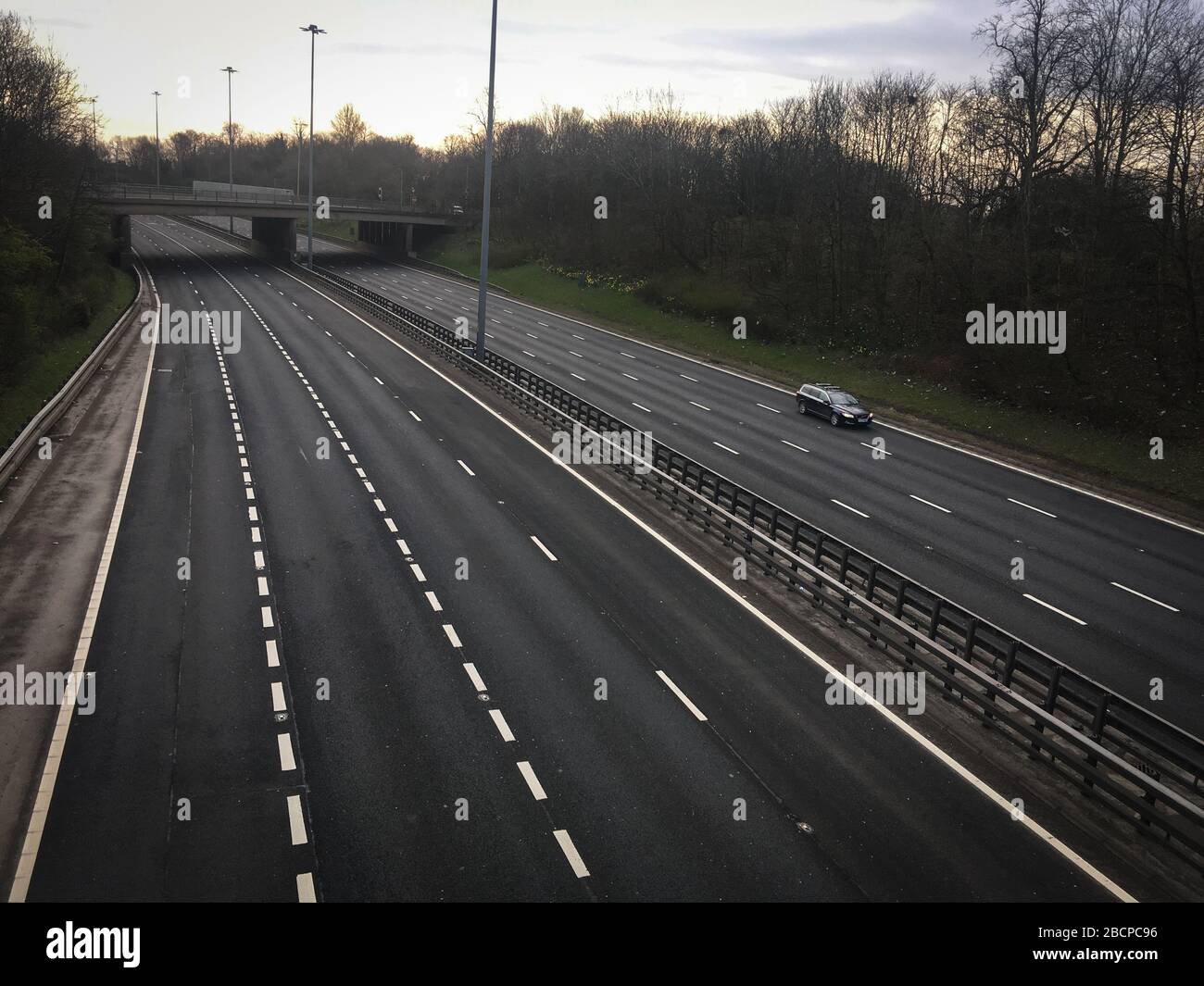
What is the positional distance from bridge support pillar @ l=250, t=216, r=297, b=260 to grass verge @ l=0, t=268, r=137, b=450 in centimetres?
4405

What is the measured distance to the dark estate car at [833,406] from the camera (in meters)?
37.0

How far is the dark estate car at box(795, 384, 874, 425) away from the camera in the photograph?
3700cm

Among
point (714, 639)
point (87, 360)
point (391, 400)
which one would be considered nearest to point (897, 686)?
point (714, 639)

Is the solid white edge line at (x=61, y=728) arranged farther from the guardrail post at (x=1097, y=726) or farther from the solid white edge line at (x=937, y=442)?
the solid white edge line at (x=937, y=442)

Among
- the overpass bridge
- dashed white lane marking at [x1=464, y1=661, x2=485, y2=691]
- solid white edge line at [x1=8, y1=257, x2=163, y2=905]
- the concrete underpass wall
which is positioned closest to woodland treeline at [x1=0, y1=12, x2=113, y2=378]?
the overpass bridge

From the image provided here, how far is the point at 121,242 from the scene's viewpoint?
250ft

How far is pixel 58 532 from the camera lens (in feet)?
68.7

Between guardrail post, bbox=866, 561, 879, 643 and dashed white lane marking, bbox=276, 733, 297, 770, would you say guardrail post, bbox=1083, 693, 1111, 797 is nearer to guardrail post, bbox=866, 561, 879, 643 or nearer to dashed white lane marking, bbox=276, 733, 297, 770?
guardrail post, bbox=866, 561, 879, 643

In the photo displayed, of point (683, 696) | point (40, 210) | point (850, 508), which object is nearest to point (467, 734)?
point (683, 696)

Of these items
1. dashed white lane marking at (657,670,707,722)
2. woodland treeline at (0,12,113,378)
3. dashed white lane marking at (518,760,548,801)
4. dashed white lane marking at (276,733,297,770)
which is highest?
woodland treeline at (0,12,113,378)

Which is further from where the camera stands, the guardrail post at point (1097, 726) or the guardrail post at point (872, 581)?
the guardrail post at point (872, 581)

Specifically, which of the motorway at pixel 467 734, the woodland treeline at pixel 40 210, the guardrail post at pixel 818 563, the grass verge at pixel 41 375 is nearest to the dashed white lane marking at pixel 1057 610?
the guardrail post at pixel 818 563

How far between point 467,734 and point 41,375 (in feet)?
100

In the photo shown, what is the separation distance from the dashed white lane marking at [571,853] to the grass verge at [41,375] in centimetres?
2230
